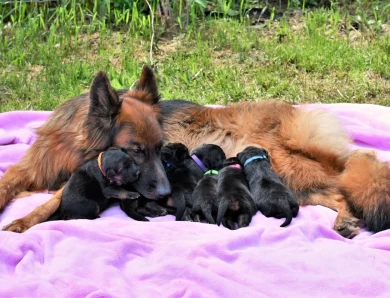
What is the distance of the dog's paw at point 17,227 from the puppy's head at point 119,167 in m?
0.73

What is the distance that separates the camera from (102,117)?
4875 mm

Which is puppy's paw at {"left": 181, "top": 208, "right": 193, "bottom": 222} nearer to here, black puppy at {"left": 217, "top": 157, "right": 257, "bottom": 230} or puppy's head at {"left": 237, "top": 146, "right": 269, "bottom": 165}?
black puppy at {"left": 217, "top": 157, "right": 257, "bottom": 230}

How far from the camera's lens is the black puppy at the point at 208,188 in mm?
4594

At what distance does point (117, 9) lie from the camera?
952 cm

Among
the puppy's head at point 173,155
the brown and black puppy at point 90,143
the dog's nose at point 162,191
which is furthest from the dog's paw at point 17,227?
the puppy's head at point 173,155

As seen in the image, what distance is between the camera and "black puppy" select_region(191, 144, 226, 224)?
4.59 metres

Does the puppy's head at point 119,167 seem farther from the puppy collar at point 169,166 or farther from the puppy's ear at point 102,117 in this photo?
the puppy collar at point 169,166

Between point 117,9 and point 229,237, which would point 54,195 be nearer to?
point 229,237

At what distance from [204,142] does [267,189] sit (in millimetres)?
1077

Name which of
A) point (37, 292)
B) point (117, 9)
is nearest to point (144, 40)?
point (117, 9)

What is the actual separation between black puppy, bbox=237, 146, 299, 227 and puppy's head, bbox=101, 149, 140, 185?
3.17 feet

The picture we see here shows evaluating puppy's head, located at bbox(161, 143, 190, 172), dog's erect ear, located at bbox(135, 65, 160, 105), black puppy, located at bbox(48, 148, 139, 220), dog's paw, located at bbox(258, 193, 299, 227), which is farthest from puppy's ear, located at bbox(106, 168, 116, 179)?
dog's paw, located at bbox(258, 193, 299, 227)

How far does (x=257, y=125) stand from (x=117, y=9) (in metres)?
4.96

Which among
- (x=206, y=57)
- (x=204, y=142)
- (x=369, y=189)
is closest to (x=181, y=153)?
(x=204, y=142)
